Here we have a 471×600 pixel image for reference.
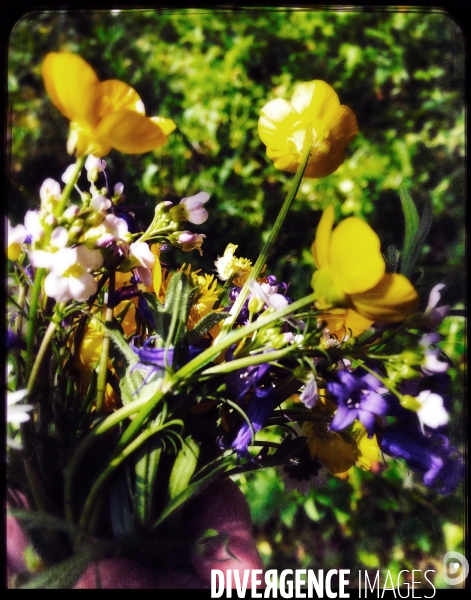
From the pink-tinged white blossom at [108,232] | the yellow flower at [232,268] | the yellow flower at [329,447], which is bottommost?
the yellow flower at [329,447]

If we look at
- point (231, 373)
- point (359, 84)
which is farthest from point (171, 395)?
point (359, 84)

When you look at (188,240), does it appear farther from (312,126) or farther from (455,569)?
(455,569)

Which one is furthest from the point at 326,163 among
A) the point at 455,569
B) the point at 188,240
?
the point at 455,569

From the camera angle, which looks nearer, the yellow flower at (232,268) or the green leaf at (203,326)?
the green leaf at (203,326)

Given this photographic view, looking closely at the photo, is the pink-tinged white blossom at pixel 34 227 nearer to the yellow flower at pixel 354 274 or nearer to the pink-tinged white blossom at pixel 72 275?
the pink-tinged white blossom at pixel 72 275

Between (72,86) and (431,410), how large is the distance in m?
0.31

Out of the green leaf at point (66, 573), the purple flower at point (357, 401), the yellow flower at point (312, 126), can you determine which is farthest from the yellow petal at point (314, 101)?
the green leaf at point (66, 573)

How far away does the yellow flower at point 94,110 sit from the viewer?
0.38 metres

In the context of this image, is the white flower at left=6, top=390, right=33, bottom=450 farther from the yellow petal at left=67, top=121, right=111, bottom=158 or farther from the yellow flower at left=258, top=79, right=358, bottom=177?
the yellow flower at left=258, top=79, right=358, bottom=177

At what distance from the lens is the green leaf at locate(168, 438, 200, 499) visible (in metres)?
0.43

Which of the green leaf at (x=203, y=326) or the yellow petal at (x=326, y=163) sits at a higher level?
the yellow petal at (x=326, y=163)

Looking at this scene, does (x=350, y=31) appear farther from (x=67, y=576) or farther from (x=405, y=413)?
(x=67, y=576)

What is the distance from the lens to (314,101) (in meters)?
0.46

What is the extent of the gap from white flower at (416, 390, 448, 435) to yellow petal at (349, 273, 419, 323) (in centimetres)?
6
